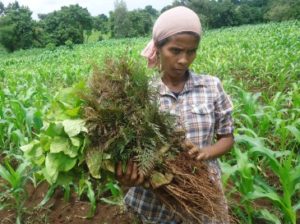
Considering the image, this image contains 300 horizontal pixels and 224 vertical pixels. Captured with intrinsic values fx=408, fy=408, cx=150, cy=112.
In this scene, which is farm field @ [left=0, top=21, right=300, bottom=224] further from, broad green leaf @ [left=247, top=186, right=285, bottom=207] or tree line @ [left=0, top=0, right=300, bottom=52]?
tree line @ [left=0, top=0, right=300, bottom=52]

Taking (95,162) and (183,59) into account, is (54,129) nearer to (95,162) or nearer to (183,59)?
(95,162)

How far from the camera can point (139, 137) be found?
65.7 inches

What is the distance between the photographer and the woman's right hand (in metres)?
1.67

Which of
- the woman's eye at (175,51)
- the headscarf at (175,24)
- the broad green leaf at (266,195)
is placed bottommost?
the broad green leaf at (266,195)

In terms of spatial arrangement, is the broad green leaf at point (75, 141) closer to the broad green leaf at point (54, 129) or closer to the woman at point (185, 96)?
the broad green leaf at point (54, 129)

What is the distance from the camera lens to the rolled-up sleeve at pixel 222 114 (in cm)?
206

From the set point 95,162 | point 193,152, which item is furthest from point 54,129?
point 193,152

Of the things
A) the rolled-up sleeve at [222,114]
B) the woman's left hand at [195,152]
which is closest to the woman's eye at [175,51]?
the rolled-up sleeve at [222,114]

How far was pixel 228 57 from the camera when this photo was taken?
9820mm

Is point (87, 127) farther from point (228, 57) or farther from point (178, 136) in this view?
point (228, 57)

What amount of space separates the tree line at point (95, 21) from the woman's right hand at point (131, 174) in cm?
3033

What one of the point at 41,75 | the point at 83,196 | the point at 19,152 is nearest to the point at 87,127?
the point at 83,196

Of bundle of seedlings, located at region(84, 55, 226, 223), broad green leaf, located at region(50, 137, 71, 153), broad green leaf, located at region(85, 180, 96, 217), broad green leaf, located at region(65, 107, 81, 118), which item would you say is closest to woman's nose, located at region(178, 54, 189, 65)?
bundle of seedlings, located at region(84, 55, 226, 223)

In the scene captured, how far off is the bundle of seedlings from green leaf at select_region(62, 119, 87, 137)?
0.03 meters
